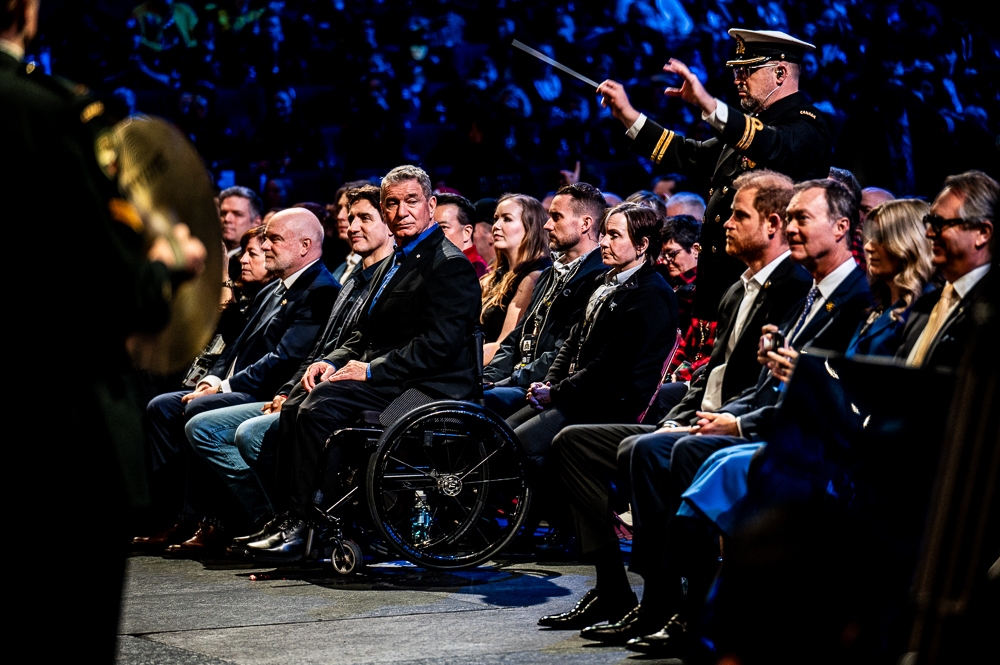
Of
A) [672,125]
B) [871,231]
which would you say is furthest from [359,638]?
[672,125]

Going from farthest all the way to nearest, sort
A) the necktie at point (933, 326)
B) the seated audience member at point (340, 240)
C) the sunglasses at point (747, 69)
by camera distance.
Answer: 1. the seated audience member at point (340, 240)
2. the sunglasses at point (747, 69)
3. the necktie at point (933, 326)

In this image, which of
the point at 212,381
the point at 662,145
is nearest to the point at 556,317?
the point at 662,145

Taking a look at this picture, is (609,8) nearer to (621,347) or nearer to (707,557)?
(621,347)

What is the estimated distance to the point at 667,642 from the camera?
375 cm

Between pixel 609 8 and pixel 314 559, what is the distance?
8.01 meters

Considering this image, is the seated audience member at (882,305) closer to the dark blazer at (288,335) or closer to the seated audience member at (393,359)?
the seated audience member at (393,359)

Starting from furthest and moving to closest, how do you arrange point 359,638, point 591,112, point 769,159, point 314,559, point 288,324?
point 591,112 → point 288,324 → point 314,559 → point 769,159 → point 359,638

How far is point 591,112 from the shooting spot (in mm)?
10867

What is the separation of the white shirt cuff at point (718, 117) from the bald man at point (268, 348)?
7.72 feet

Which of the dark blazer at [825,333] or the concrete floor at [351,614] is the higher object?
the dark blazer at [825,333]

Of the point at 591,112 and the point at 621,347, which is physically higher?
the point at 591,112

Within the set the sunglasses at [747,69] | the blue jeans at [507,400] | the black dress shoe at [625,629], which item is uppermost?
the sunglasses at [747,69]

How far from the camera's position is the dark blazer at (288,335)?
618 cm

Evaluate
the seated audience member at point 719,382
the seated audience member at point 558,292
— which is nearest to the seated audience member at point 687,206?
the seated audience member at point 558,292
